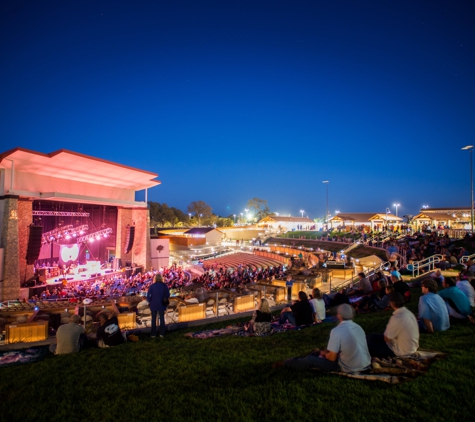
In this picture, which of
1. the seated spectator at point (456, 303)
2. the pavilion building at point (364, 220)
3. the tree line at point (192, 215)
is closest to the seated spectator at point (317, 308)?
the seated spectator at point (456, 303)

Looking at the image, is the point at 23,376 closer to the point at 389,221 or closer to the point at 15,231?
the point at 15,231

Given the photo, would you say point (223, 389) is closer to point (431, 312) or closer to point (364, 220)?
point (431, 312)

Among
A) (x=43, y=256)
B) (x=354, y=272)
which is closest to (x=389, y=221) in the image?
(x=354, y=272)

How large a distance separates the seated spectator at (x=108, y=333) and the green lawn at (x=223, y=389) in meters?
0.53

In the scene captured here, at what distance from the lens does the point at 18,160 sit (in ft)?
59.8

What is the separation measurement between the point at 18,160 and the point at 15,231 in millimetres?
4259

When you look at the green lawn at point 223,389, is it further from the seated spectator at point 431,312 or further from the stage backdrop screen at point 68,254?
the stage backdrop screen at point 68,254

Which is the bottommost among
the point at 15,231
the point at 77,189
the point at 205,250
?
the point at 205,250

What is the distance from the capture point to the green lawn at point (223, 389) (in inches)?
121

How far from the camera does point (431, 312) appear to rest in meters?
5.38

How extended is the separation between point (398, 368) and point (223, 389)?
7.16 ft

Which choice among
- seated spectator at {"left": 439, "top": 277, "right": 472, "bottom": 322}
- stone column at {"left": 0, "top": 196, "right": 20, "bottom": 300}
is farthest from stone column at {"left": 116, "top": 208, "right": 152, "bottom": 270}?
seated spectator at {"left": 439, "top": 277, "right": 472, "bottom": 322}

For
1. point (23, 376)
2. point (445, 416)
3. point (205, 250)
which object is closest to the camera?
point (445, 416)

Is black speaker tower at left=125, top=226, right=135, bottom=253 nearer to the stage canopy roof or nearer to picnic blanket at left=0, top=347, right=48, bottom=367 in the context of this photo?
the stage canopy roof
